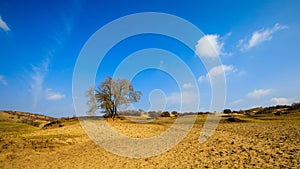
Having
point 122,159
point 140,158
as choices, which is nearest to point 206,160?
point 140,158

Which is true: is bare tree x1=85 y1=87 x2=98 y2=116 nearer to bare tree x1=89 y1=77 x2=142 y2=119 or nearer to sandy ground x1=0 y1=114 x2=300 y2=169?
bare tree x1=89 y1=77 x2=142 y2=119

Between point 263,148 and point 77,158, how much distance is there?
12681 millimetres

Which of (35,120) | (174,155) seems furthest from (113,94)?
(35,120)

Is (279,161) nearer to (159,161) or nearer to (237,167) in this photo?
(237,167)

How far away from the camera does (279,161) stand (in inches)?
367

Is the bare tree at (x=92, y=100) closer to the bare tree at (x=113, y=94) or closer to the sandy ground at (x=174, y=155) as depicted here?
the bare tree at (x=113, y=94)

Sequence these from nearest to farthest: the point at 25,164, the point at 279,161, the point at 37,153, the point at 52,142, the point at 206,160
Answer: the point at 279,161 < the point at 206,160 < the point at 25,164 < the point at 37,153 < the point at 52,142

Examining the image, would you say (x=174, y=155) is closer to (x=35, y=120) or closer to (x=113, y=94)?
(x=113, y=94)

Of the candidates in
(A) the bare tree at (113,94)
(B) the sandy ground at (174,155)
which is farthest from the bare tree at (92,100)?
(B) the sandy ground at (174,155)

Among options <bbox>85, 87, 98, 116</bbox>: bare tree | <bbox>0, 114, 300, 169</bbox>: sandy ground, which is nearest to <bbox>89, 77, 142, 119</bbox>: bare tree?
<bbox>85, 87, 98, 116</bbox>: bare tree

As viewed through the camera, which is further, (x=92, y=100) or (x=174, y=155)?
(x=92, y=100)

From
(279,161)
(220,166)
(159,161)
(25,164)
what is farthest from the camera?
(25,164)

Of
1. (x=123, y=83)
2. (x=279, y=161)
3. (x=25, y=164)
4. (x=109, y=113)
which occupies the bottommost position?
(x=25, y=164)

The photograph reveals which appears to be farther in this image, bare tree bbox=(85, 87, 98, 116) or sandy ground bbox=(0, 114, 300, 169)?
bare tree bbox=(85, 87, 98, 116)
